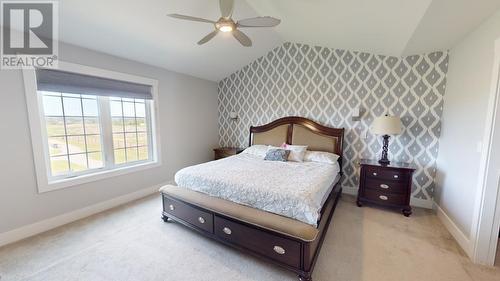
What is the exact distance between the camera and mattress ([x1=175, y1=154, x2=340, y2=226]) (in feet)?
6.57

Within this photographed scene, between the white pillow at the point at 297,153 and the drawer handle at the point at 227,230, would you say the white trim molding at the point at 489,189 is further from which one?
the drawer handle at the point at 227,230

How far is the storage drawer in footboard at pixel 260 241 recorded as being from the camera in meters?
1.86

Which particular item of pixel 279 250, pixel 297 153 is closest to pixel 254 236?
pixel 279 250

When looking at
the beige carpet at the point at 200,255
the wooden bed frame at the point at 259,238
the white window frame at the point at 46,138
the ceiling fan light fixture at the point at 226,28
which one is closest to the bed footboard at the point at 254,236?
the wooden bed frame at the point at 259,238

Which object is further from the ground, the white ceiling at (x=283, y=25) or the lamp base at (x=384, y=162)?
the white ceiling at (x=283, y=25)

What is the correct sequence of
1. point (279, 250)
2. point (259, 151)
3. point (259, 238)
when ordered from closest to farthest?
point (279, 250)
point (259, 238)
point (259, 151)

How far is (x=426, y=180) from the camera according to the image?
11.1ft

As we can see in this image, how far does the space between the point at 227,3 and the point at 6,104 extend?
2.67 meters

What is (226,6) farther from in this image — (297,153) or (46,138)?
(46,138)

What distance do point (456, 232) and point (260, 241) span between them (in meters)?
2.42

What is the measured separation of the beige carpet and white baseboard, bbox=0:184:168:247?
108 millimetres

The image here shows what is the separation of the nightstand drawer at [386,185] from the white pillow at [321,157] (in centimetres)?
60

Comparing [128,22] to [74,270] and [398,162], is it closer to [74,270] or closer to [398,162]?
[74,270]

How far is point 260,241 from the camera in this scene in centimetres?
202
